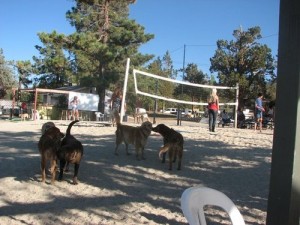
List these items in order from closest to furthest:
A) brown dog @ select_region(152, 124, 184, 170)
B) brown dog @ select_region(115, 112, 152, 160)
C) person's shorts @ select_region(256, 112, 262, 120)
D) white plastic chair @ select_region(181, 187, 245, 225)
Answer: white plastic chair @ select_region(181, 187, 245, 225) < brown dog @ select_region(152, 124, 184, 170) < brown dog @ select_region(115, 112, 152, 160) < person's shorts @ select_region(256, 112, 262, 120)

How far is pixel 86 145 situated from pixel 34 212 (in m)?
5.17

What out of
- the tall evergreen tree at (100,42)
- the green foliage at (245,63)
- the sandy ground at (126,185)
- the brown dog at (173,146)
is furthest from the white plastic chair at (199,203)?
the green foliage at (245,63)

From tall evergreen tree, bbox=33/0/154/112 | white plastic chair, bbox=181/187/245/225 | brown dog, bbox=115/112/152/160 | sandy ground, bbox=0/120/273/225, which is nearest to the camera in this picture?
white plastic chair, bbox=181/187/245/225

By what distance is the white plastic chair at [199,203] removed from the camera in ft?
6.77

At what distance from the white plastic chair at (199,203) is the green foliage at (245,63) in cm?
3917

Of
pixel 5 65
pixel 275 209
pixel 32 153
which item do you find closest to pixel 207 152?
pixel 32 153

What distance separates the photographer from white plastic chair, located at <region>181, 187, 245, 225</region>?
206 cm

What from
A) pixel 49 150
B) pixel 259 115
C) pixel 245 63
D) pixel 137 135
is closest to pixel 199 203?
pixel 49 150

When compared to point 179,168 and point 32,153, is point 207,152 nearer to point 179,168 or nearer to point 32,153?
point 179,168

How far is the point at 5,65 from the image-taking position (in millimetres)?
50406

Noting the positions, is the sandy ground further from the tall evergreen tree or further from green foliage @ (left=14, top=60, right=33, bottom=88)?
green foliage @ (left=14, top=60, right=33, bottom=88)

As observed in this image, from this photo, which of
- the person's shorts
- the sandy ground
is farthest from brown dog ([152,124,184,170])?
the person's shorts

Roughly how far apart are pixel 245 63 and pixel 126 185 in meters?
39.0

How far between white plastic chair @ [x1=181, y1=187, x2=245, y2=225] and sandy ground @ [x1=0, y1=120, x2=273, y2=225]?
8.46ft
